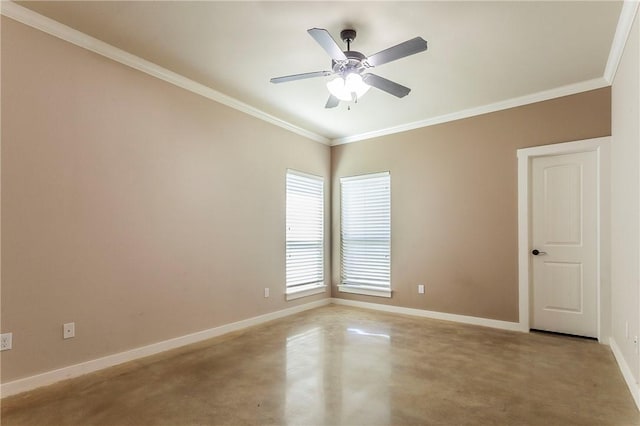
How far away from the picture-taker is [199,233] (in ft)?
12.6

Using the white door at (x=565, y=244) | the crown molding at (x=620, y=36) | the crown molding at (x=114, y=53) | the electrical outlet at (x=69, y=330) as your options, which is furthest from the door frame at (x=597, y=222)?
the electrical outlet at (x=69, y=330)

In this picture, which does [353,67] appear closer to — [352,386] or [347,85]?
[347,85]

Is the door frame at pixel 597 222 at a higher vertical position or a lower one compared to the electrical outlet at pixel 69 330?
higher

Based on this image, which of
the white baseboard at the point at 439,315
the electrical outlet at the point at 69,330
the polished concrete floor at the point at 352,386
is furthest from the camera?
the white baseboard at the point at 439,315

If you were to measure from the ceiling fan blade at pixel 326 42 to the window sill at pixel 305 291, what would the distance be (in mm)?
3374

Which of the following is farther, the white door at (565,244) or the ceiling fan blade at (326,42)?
the white door at (565,244)

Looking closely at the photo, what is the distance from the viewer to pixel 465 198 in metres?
4.63

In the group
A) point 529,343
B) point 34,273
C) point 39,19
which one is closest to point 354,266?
point 529,343

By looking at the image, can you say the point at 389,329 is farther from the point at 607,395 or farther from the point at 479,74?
the point at 479,74

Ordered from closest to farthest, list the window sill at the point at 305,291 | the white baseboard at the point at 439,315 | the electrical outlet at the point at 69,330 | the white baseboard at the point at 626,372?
the white baseboard at the point at 626,372
the electrical outlet at the point at 69,330
the white baseboard at the point at 439,315
the window sill at the point at 305,291

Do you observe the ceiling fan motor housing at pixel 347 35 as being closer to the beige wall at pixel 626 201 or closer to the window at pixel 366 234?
the beige wall at pixel 626 201

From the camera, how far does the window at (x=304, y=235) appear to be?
5133 mm

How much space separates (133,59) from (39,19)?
714 mm

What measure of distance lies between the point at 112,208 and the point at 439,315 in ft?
13.5
